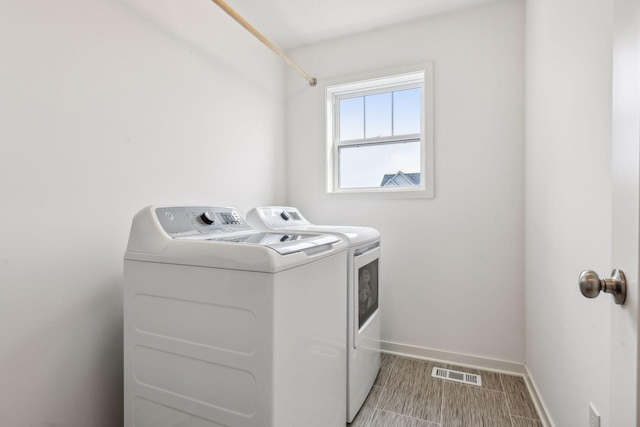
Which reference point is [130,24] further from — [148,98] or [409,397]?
[409,397]

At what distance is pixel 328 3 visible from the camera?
80.3 inches

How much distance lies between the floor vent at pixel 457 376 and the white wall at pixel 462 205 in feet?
0.54

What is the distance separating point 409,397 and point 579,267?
1.17 metres

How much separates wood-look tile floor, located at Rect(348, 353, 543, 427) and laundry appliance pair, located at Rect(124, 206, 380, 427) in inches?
19.9

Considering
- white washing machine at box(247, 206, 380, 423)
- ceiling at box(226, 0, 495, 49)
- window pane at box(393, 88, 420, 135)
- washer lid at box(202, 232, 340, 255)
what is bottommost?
white washing machine at box(247, 206, 380, 423)

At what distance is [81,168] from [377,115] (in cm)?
206

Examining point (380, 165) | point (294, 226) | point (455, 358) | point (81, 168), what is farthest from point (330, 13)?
point (455, 358)

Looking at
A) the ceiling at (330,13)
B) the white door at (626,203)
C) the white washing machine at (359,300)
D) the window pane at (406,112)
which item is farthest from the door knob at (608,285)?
the ceiling at (330,13)

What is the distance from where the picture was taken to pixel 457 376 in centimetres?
196

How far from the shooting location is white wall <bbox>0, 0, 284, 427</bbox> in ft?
3.31

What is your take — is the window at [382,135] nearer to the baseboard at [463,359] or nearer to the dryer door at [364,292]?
the dryer door at [364,292]

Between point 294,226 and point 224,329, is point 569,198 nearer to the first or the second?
point 224,329

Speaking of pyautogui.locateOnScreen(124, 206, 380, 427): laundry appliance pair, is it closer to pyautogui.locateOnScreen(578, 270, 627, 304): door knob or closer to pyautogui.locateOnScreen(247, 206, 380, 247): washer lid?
pyautogui.locateOnScreen(247, 206, 380, 247): washer lid

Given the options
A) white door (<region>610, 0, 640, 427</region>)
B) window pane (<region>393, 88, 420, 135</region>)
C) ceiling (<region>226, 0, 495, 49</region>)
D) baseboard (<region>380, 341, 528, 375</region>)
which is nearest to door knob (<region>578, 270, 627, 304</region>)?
white door (<region>610, 0, 640, 427</region>)
